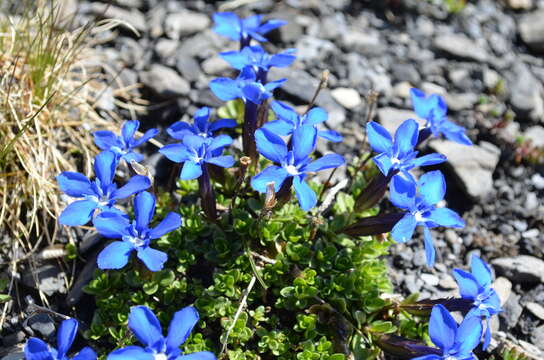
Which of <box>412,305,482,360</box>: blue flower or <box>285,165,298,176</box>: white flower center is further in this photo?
<box>285,165,298,176</box>: white flower center

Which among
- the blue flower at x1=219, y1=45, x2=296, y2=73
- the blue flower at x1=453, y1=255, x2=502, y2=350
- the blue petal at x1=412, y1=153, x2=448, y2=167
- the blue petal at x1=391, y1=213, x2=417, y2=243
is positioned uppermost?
the blue flower at x1=219, y1=45, x2=296, y2=73

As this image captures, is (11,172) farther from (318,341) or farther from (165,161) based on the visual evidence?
(318,341)

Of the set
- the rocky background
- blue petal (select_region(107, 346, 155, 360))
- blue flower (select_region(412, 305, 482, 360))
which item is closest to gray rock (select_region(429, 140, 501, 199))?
the rocky background

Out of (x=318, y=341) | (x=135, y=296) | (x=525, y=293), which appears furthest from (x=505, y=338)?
(x=135, y=296)

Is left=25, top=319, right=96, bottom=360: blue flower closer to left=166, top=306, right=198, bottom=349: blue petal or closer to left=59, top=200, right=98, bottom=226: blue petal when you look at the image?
left=166, top=306, right=198, bottom=349: blue petal

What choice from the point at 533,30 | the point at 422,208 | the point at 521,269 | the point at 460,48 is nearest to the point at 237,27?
the point at 422,208

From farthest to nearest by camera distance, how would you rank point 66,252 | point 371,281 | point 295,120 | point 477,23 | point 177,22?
point 477,23
point 177,22
point 66,252
point 371,281
point 295,120

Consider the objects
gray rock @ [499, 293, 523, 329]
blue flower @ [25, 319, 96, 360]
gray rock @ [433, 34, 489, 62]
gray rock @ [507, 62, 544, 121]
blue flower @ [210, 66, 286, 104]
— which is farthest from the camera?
gray rock @ [433, 34, 489, 62]
